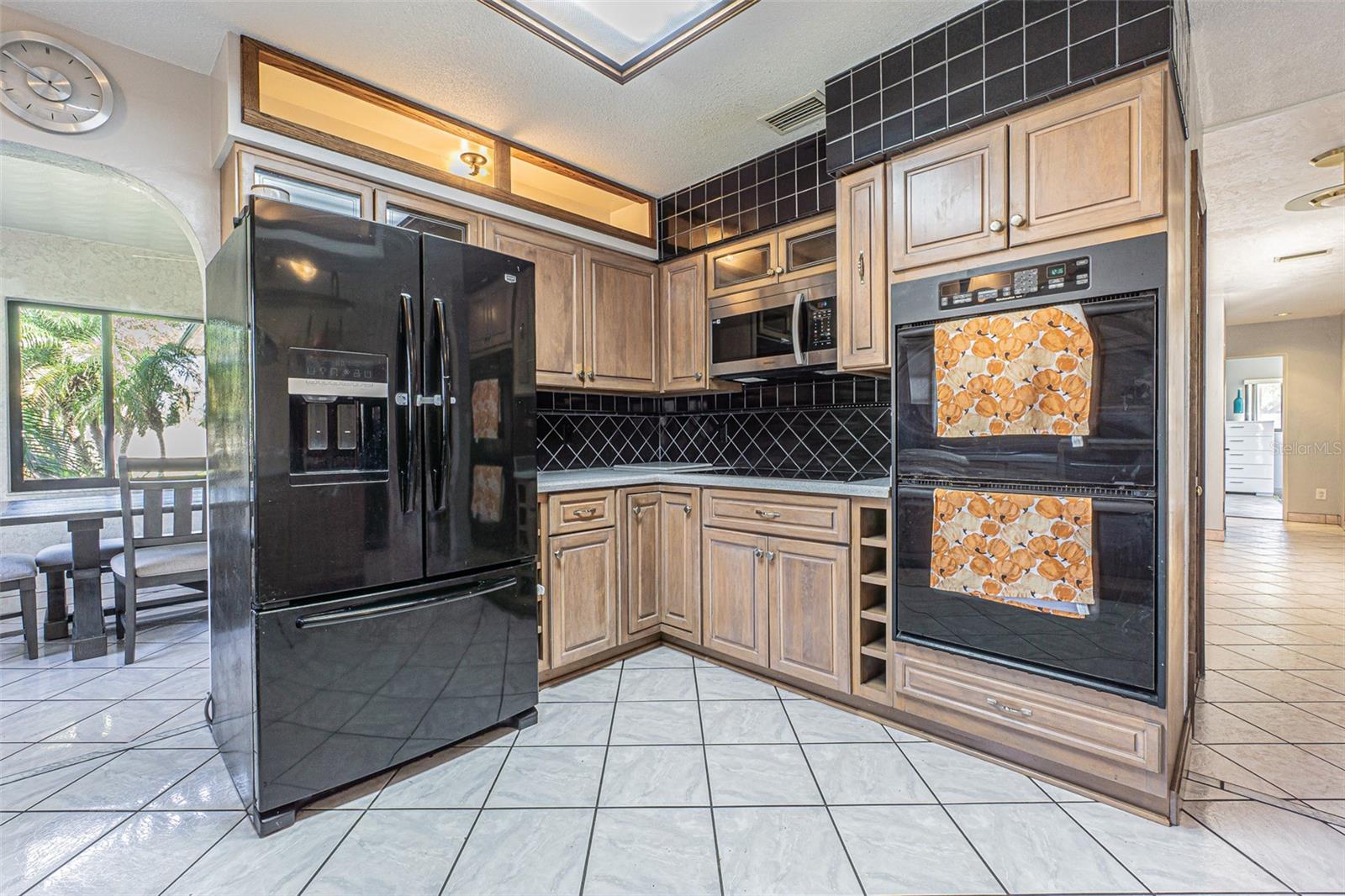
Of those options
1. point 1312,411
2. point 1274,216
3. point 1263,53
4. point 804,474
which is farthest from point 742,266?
point 1312,411

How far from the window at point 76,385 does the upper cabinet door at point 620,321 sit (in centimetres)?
181

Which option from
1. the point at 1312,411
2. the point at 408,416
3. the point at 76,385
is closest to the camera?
the point at 408,416

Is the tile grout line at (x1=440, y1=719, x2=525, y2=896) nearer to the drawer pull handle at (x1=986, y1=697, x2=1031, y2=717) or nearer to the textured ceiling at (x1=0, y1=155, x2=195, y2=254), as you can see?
the drawer pull handle at (x1=986, y1=697, x2=1031, y2=717)

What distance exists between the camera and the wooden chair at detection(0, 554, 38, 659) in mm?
2596

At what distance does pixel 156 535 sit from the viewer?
3021mm

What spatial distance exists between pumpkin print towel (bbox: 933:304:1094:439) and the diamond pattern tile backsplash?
63 centimetres

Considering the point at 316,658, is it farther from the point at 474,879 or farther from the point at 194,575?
the point at 194,575

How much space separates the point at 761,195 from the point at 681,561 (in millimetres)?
1876

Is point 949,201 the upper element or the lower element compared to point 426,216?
lower

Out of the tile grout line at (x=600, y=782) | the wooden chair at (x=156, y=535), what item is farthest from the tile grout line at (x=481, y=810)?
the wooden chair at (x=156, y=535)

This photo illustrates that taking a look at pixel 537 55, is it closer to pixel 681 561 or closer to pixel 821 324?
pixel 821 324

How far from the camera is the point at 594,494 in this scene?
2.62 meters

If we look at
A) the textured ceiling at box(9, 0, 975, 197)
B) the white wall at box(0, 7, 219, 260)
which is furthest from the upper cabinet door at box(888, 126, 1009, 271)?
the white wall at box(0, 7, 219, 260)

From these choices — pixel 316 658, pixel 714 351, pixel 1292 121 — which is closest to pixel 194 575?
pixel 316 658
